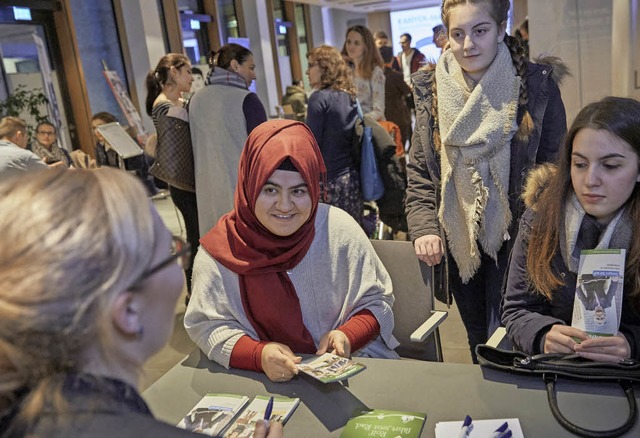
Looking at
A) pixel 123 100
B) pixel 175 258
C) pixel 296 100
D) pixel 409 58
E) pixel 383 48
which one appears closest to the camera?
pixel 175 258

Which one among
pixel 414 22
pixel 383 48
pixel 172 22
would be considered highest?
pixel 414 22

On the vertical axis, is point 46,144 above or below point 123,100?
below

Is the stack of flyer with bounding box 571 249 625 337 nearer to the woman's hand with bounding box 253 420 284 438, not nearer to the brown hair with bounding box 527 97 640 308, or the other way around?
the brown hair with bounding box 527 97 640 308

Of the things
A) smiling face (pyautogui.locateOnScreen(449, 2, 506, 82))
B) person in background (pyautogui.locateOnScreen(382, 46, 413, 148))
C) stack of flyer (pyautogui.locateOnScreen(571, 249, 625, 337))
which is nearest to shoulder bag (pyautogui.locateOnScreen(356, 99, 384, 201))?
smiling face (pyautogui.locateOnScreen(449, 2, 506, 82))

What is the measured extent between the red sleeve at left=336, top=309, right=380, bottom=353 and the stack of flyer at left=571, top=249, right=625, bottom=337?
59cm

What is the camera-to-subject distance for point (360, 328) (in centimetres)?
176

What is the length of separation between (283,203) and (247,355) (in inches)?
18.1

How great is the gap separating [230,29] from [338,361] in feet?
38.8

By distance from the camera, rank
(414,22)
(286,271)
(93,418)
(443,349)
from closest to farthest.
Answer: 1. (93,418)
2. (286,271)
3. (443,349)
4. (414,22)

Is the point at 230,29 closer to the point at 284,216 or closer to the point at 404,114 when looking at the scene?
the point at 404,114

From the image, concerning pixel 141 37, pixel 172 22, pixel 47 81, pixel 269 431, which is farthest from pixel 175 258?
pixel 172 22

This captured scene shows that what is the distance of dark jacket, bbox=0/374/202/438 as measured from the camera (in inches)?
26.0

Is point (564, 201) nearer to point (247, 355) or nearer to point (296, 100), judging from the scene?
point (247, 355)

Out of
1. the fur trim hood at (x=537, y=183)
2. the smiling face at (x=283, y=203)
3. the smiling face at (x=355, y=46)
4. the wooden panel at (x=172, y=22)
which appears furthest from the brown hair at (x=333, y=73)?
the wooden panel at (x=172, y=22)
